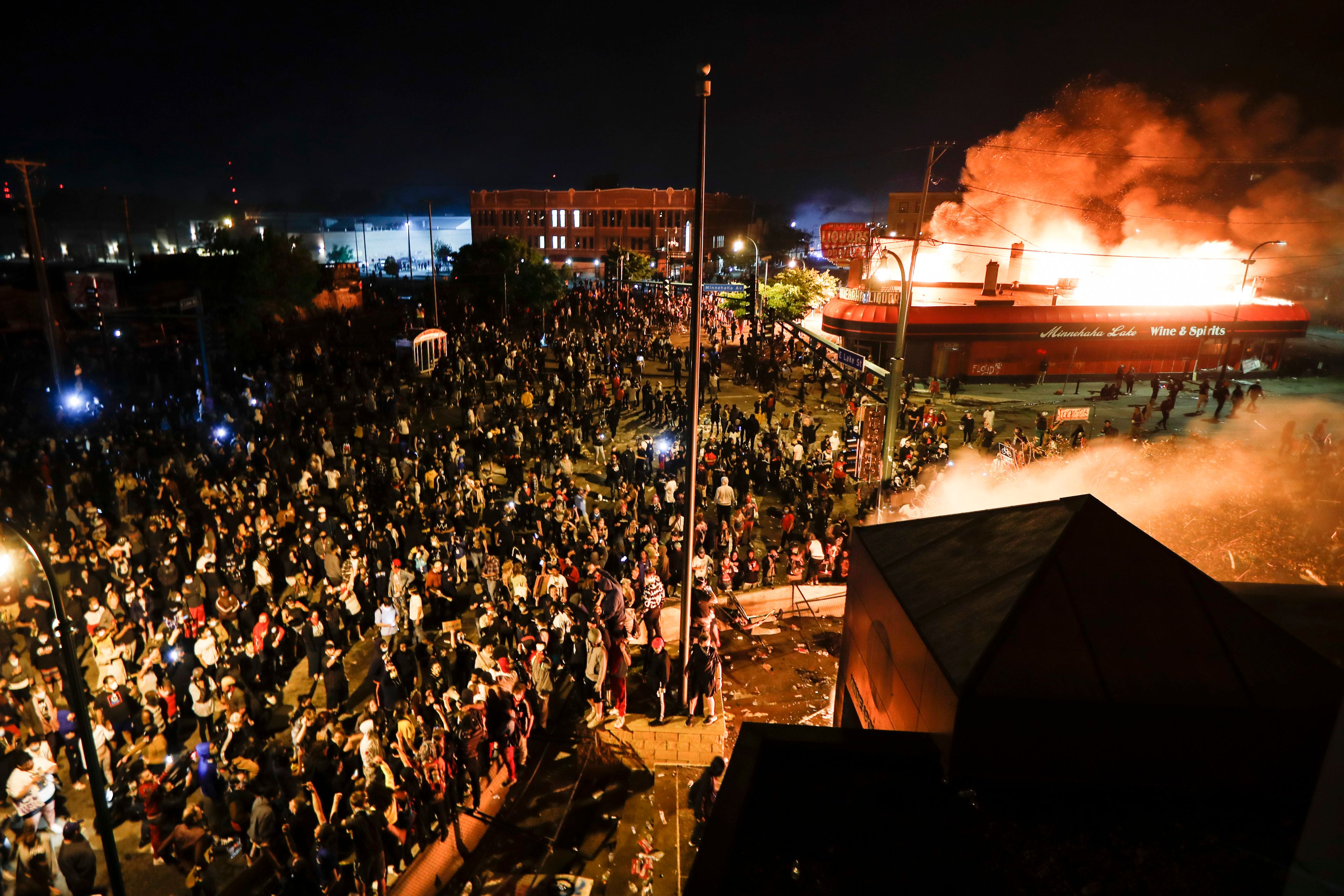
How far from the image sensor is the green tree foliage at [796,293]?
146 ft

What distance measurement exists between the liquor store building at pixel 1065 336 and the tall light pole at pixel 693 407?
2548 cm

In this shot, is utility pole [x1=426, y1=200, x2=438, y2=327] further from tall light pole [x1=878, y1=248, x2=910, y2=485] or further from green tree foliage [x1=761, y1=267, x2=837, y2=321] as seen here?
tall light pole [x1=878, y1=248, x2=910, y2=485]

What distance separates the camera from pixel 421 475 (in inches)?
636

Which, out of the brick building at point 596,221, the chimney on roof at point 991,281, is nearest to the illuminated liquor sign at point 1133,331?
the chimney on roof at point 991,281

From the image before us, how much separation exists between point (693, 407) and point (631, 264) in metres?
68.7

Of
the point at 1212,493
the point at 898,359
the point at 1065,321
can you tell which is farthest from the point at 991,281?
the point at 898,359

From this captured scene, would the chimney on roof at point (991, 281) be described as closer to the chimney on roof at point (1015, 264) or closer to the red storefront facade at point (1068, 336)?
the red storefront facade at point (1068, 336)

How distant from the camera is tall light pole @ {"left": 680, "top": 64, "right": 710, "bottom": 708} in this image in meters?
8.25

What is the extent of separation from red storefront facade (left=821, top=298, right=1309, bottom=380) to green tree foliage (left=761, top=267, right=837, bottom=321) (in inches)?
301

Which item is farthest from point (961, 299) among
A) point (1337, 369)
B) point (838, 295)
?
point (1337, 369)

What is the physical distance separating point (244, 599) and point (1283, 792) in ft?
41.7

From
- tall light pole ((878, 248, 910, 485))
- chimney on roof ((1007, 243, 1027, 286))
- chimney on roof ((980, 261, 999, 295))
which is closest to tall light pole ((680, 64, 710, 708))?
tall light pole ((878, 248, 910, 485))

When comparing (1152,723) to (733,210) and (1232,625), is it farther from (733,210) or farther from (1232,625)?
(733,210)

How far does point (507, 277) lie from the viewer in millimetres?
50219
